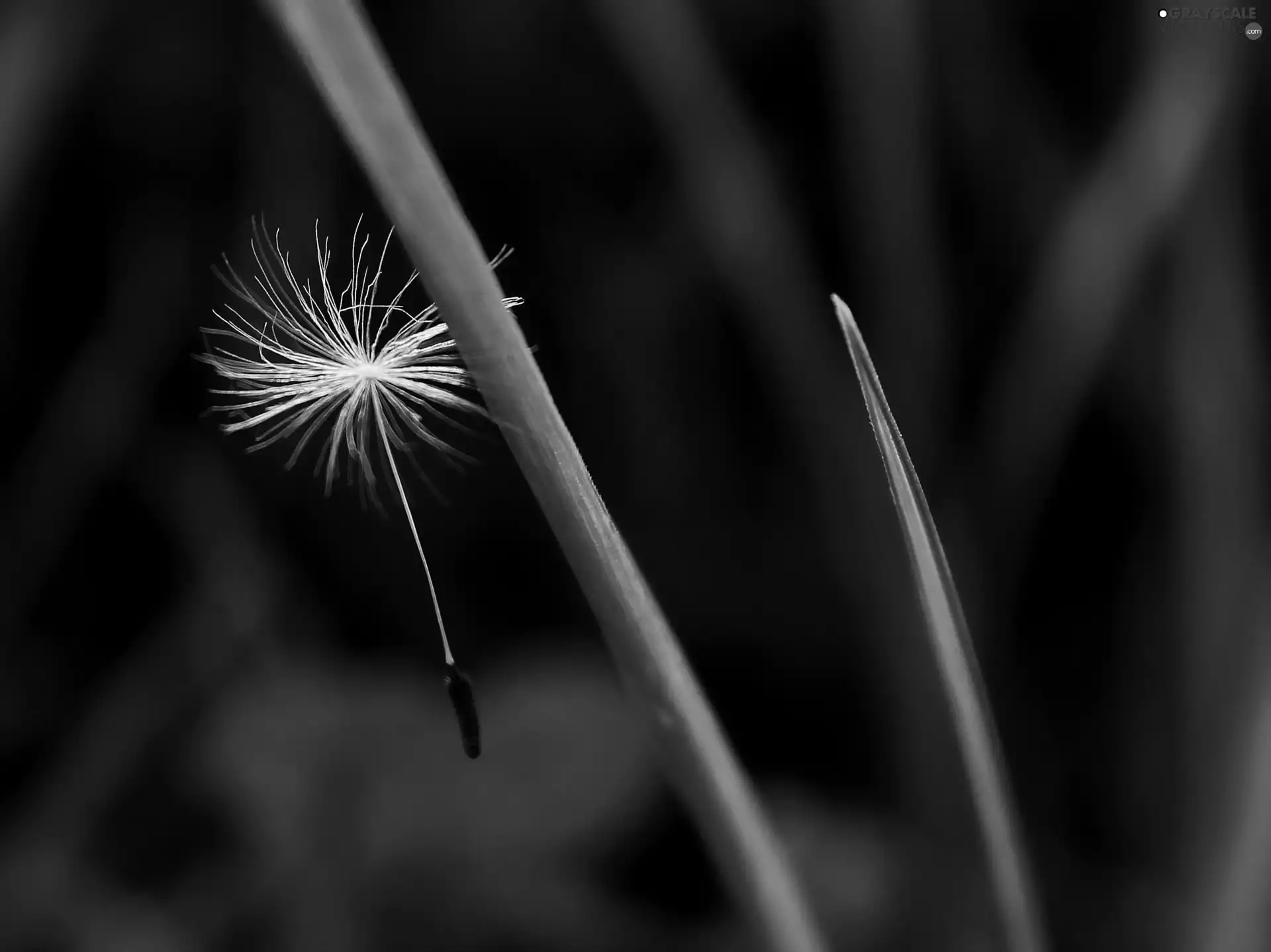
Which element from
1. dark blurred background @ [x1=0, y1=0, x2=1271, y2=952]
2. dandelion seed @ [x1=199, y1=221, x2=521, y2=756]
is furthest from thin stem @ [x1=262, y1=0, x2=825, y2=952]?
dark blurred background @ [x1=0, y1=0, x2=1271, y2=952]

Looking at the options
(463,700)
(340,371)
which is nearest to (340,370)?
(340,371)

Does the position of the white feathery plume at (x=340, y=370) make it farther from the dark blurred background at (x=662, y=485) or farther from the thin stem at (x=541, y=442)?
the dark blurred background at (x=662, y=485)

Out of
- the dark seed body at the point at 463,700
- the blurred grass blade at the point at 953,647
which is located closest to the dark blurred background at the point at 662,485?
the blurred grass blade at the point at 953,647

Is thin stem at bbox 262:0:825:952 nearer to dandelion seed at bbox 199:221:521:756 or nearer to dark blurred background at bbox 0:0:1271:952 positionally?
dandelion seed at bbox 199:221:521:756

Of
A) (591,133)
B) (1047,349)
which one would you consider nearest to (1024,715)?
(1047,349)

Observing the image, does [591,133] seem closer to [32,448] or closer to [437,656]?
[437,656]

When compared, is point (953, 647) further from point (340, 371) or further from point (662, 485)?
point (662, 485)
